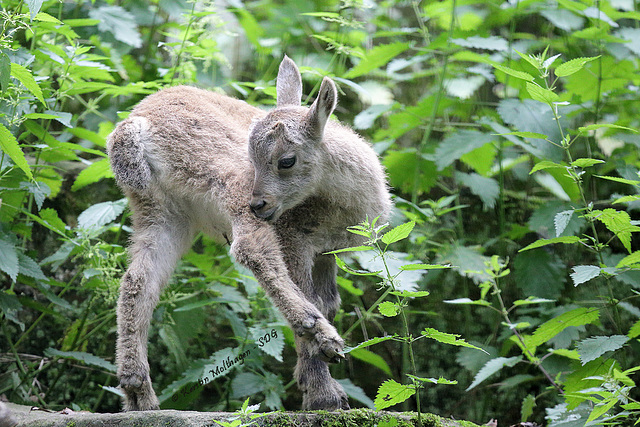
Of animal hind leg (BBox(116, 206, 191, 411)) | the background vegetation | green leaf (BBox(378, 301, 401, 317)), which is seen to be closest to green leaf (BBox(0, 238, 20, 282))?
the background vegetation

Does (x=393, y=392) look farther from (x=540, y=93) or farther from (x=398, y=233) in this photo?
(x=540, y=93)

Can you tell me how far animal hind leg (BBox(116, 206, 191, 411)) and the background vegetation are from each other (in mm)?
333

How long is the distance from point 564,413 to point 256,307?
2428mm

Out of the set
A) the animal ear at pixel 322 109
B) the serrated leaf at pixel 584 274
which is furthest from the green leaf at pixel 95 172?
the serrated leaf at pixel 584 274

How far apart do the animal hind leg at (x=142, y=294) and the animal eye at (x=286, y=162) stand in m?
0.99

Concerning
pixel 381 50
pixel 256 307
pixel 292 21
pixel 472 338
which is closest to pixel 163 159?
pixel 256 307

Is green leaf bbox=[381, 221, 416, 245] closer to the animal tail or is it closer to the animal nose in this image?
the animal nose

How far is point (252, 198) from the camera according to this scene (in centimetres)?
405

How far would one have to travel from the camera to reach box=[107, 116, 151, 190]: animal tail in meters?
4.34

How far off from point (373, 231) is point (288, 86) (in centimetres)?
130

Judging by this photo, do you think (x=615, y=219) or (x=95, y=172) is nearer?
(x=615, y=219)

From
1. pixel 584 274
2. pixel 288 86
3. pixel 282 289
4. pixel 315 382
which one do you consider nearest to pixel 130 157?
pixel 288 86

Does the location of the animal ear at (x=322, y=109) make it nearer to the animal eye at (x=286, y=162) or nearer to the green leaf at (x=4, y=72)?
the animal eye at (x=286, y=162)

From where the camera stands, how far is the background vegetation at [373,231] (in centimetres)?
463
